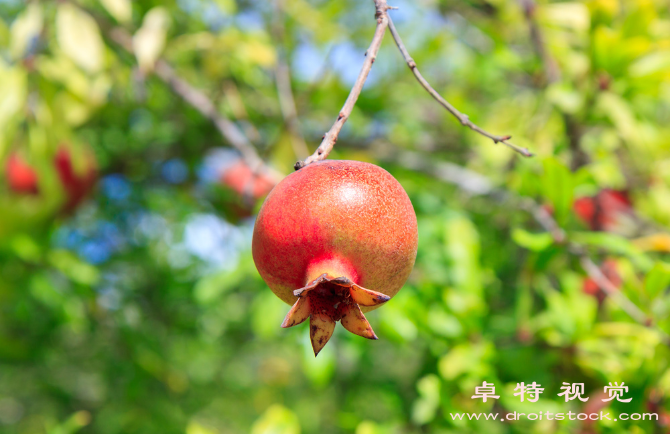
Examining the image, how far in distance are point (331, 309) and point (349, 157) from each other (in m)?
1.10

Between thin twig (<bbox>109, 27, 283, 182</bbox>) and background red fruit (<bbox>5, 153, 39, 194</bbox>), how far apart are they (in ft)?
2.91

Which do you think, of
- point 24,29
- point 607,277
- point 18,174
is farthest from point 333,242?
point 18,174

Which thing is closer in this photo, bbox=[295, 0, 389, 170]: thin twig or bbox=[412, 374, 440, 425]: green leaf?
bbox=[295, 0, 389, 170]: thin twig

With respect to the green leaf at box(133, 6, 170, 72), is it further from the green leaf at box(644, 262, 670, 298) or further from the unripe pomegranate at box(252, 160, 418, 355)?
the green leaf at box(644, 262, 670, 298)

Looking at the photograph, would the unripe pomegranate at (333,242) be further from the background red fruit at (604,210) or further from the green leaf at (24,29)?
the background red fruit at (604,210)

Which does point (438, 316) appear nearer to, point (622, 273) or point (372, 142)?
point (622, 273)

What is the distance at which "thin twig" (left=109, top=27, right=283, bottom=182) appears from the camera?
1210 millimetres

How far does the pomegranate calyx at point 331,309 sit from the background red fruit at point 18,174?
6.42 feet

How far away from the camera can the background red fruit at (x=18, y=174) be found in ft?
6.82

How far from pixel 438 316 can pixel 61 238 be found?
185 cm

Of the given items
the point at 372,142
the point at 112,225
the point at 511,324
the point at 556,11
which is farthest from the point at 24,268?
the point at 556,11
